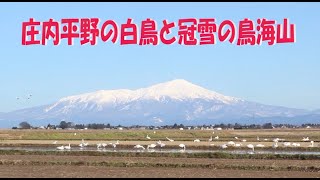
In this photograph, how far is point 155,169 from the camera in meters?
27.9

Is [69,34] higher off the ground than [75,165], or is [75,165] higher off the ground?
[69,34]

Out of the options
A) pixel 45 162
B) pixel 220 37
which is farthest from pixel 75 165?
pixel 220 37

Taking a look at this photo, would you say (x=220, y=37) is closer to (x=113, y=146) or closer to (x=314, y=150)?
(x=314, y=150)

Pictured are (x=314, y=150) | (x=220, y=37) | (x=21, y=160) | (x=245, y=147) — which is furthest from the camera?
(x=245, y=147)

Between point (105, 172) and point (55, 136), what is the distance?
42.1 m

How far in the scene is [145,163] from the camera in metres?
30.6

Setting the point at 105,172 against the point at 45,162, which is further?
the point at 45,162

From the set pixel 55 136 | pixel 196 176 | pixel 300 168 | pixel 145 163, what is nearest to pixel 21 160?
pixel 145 163

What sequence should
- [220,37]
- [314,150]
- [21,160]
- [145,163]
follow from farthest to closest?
[314,150]
[21,160]
[145,163]
[220,37]

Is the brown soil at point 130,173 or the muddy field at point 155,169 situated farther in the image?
the muddy field at point 155,169

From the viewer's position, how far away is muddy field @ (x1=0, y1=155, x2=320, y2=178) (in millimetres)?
25453

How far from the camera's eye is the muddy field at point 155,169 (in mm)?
25453

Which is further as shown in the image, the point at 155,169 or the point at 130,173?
the point at 155,169

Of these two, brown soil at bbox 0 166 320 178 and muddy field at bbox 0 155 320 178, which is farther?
muddy field at bbox 0 155 320 178
